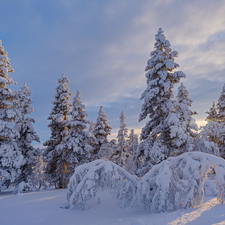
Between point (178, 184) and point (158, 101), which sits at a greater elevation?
point (158, 101)

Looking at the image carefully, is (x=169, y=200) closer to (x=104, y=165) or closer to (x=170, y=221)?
(x=170, y=221)

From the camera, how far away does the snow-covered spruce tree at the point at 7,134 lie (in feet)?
44.6

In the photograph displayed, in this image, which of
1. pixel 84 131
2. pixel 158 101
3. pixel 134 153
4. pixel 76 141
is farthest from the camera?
pixel 84 131

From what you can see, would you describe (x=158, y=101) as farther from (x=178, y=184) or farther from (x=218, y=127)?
(x=178, y=184)

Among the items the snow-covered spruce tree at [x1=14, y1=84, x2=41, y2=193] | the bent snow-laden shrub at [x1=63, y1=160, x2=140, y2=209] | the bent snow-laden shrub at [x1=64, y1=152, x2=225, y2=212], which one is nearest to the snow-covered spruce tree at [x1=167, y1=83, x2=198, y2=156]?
the bent snow-laden shrub at [x1=64, y1=152, x2=225, y2=212]

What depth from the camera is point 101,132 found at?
24.2 metres

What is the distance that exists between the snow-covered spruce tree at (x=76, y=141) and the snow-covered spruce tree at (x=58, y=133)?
930mm

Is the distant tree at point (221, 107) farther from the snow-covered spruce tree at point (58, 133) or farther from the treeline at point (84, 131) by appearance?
the snow-covered spruce tree at point (58, 133)

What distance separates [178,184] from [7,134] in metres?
14.2

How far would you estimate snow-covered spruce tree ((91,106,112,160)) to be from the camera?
24062 millimetres

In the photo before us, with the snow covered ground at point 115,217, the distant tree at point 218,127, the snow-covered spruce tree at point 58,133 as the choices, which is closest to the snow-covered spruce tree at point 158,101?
the distant tree at point 218,127

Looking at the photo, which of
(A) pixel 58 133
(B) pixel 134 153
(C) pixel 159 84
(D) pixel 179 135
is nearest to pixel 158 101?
(C) pixel 159 84

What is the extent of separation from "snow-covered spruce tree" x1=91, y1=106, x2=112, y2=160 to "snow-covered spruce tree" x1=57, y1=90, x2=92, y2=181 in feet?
16.6

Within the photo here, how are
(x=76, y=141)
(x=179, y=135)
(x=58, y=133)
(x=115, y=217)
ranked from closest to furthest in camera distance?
(x=115, y=217) → (x=179, y=135) → (x=76, y=141) → (x=58, y=133)
